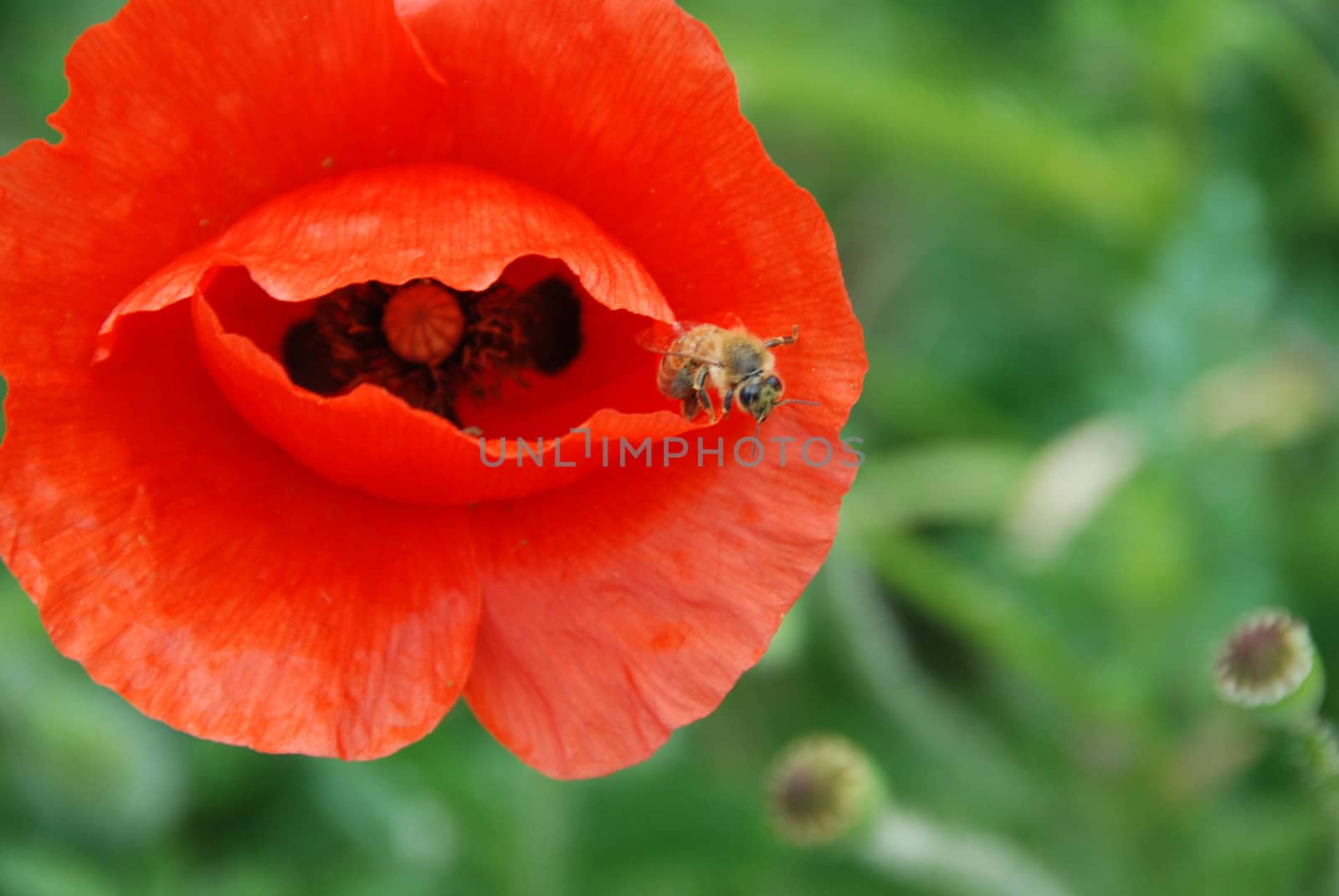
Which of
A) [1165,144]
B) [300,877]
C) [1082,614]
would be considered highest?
[1165,144]

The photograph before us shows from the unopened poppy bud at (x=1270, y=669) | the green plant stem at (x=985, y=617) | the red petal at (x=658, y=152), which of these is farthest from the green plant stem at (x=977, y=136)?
the unopened poppy bud at (x=1270, y=669)

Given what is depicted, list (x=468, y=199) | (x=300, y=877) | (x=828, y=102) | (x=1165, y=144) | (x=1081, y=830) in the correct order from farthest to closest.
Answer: (x=1165, y=144), (x=828, y=102), (x=1081, y=830), (x=300, y=877), (x=468, y=199)

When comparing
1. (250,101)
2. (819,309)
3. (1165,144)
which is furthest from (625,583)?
(1165,144)

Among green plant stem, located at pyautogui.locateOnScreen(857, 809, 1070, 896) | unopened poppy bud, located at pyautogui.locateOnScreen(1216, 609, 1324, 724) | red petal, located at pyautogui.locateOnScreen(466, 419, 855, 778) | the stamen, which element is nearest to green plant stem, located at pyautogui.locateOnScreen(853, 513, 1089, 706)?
green plant stem, located at pyautogui.locateOnScreen(857, 809, 1070, 896)

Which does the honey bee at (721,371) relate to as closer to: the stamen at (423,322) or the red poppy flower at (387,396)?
the red poppy flower at (387,396)

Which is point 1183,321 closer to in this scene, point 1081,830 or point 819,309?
point 1081,830

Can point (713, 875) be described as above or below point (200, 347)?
above

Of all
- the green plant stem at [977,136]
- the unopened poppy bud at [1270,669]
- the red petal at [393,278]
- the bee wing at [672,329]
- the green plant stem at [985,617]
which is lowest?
the red petal at [393,278]
